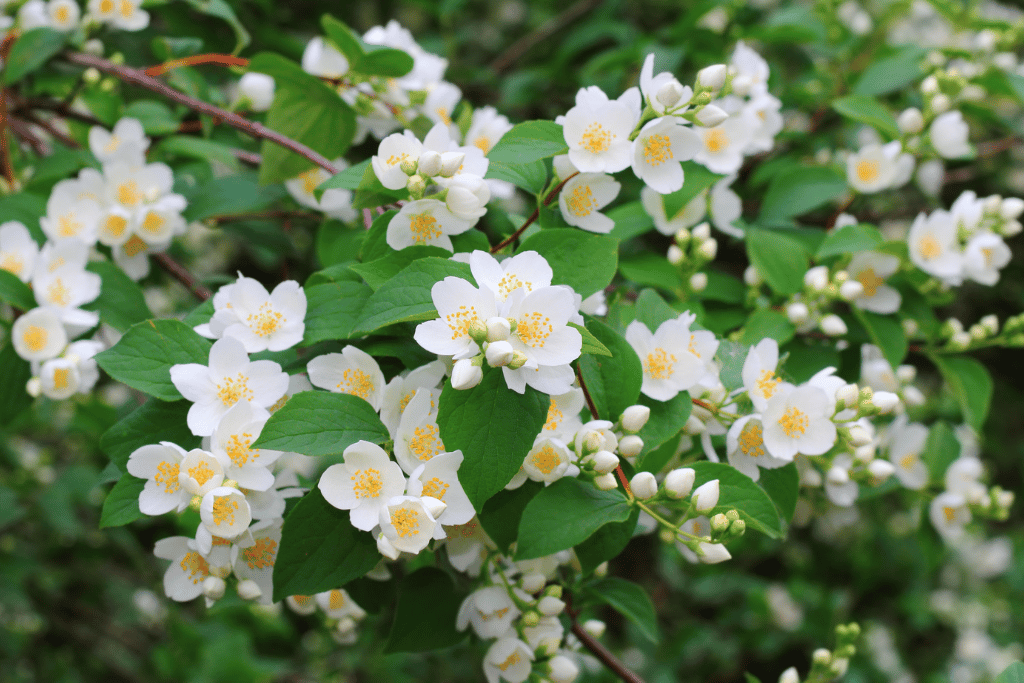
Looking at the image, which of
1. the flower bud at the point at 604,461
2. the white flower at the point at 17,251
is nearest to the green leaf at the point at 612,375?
the flower bud at the point at 604,461

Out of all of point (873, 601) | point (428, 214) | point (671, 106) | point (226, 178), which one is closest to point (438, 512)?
point (428, 214)

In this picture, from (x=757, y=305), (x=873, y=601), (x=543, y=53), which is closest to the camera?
(x=757, y=305)

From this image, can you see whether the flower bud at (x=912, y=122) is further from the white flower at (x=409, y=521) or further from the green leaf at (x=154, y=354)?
the green leaf at (x=154, y=354)

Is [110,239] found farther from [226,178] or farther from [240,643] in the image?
[240,643]

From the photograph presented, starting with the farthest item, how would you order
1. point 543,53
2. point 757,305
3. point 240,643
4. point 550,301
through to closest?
point 543,53, point 240,643, point 757,305, point 550,301

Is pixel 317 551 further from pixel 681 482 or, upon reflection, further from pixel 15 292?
pixel 15 292

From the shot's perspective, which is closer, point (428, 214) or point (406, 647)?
point (428, 214)
